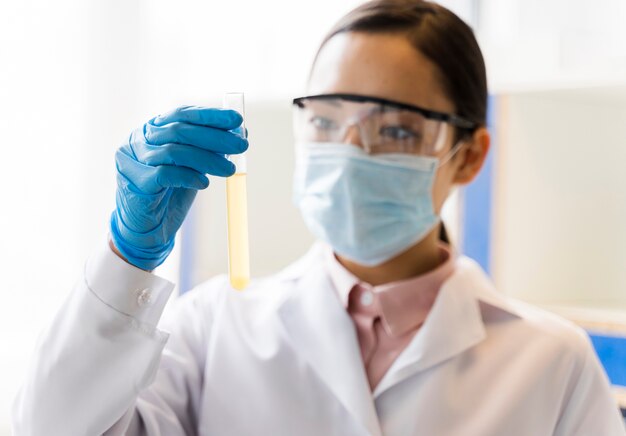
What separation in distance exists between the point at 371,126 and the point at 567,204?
0.86 metres

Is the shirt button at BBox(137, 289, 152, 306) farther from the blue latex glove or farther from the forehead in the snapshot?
the forehead

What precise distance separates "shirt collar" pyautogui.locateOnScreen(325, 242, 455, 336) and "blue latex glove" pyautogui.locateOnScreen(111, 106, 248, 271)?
0.41 m

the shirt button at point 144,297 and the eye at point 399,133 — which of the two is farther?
the eye at point 399,133

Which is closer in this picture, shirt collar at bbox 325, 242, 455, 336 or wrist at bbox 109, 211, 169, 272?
wrist at bbox 109, 211, 169, 272

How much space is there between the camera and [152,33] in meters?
2.79

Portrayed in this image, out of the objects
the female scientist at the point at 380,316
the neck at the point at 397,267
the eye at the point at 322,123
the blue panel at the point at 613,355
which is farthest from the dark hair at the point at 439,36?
the blue panel at the point at 613,355

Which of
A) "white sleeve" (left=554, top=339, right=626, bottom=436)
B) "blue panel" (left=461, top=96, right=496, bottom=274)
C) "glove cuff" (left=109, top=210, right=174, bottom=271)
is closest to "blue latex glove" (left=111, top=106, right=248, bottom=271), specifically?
"glove cuff" (left=109, top=210, right=174, bottom=271)

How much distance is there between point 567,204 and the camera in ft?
6.71

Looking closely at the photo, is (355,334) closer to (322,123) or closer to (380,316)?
(380,316)

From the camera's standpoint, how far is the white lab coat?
1.31 metres

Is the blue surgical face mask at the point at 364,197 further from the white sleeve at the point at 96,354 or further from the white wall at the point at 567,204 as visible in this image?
the white wall at the point at 567,204

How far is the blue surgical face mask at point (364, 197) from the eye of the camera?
139cm

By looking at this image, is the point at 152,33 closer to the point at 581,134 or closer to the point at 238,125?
the point at 581,134

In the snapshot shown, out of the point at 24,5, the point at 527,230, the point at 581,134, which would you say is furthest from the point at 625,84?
the point at 24,5
